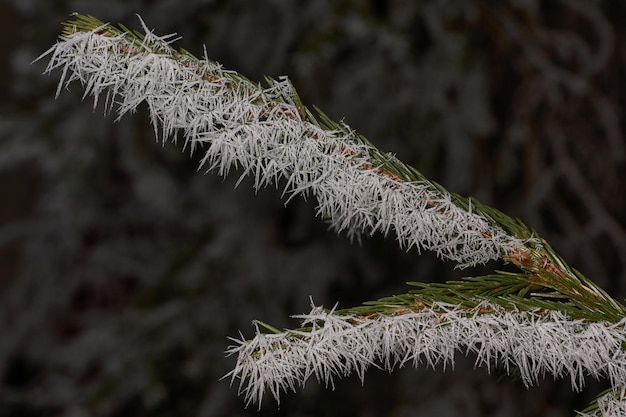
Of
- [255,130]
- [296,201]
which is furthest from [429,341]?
[296,201]

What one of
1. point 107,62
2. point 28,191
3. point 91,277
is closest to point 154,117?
point 107,62

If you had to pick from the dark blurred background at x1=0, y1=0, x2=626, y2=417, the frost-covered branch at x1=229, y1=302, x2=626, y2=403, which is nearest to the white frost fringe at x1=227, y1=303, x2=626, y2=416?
the frost-covered branch at x1=229, y1=302, x2=626, y2=403

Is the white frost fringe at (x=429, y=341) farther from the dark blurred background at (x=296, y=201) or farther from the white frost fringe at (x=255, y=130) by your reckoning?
the dark blurred background at (x=296, y=201)

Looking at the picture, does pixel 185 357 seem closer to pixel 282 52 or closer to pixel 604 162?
pixel 282 52

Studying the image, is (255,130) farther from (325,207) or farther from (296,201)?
(296,201)

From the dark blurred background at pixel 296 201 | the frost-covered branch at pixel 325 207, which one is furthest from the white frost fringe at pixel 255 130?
the dark blurred background at pixel 296 201
